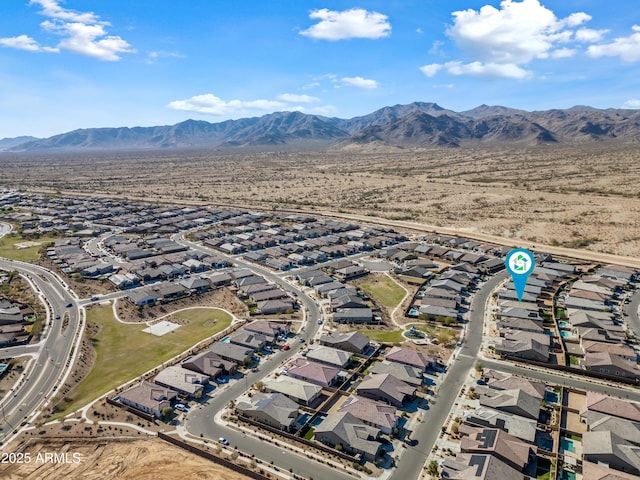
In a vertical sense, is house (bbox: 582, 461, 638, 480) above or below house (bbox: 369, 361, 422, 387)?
below

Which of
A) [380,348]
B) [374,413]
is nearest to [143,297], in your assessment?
[380,348]

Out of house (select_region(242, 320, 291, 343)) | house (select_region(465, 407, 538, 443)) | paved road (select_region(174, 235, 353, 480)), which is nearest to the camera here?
paved road (select_region(174, 235, 353, 480))

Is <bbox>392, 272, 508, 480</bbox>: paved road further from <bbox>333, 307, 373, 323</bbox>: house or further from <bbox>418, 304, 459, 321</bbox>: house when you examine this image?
<bbox>333, 307, 373, 323</bbox>: house

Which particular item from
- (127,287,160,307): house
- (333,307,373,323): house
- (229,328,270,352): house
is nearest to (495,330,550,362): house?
(333,307,373,323): house

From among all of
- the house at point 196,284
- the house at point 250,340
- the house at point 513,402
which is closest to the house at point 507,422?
the house at point 513,402

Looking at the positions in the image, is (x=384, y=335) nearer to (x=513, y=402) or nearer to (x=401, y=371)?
(x=401, y=371)

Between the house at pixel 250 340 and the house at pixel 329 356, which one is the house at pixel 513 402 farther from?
the house at pixel 250 340
